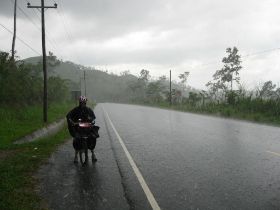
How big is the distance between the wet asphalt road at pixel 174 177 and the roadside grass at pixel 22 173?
0.27m

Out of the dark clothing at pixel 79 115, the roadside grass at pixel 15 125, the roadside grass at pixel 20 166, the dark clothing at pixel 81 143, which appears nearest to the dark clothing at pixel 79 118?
the dark clothing at pixel 79 115

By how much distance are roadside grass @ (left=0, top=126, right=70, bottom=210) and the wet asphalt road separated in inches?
10.8

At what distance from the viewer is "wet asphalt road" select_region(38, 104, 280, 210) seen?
6527 mm

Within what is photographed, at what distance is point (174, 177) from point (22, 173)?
3.51 metres

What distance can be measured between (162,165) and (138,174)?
118cm

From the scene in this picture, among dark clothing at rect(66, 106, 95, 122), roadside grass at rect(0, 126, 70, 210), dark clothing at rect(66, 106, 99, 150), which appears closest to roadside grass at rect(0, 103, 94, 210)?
roadside grass at rect(0, 126, 70, 210)

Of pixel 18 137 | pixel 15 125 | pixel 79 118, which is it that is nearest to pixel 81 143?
pixel 79 118

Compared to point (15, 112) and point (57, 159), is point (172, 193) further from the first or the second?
point (15, 112)

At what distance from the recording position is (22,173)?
881 centimetres

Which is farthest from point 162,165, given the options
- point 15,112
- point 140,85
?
point 140,85

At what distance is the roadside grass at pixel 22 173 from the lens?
6496 millimetres

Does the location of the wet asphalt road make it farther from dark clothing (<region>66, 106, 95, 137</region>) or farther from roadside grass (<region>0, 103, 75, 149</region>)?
roadside grass (<region>0, 103, 75, 149</region>)

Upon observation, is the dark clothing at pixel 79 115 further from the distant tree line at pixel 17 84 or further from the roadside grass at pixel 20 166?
the distant tree line at pixel 17 84

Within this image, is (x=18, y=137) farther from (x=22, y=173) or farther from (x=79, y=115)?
(x=22, y=173)
